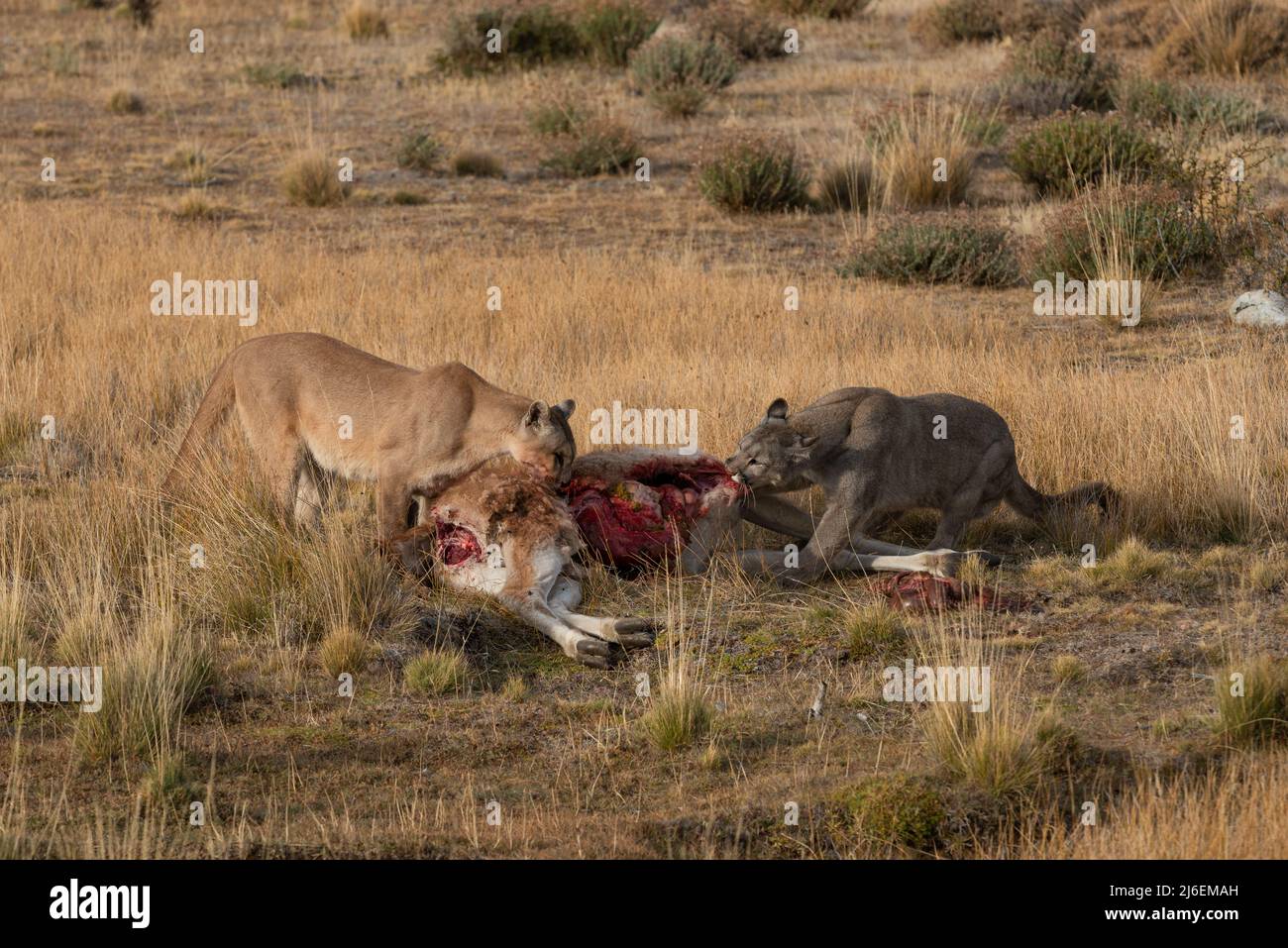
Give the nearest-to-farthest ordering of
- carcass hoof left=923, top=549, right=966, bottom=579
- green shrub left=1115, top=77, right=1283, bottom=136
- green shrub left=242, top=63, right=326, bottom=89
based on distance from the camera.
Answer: carcass hoof left=923, top=549, right=966, bottom=579
green shrub left=1115, top=77, right=1283, bottom=136
green shrub left=242, top=63, right=326, bottom=89

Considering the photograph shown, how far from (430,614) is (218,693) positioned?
1.23 metres

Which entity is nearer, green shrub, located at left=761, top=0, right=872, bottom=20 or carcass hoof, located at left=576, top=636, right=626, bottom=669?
carcass hoof, located at left=576, top=636, right=626, bottom=669

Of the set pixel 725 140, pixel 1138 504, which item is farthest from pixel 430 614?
pixel 725 140

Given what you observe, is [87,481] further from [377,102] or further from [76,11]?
[76,11]

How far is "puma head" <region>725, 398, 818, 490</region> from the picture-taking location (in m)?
8.44

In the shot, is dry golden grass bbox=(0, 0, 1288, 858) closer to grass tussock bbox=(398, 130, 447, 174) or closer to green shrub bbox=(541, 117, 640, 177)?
grass tussock bbox=(398, 130, 447, 174)

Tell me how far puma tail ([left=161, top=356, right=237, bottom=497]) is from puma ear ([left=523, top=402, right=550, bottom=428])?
192 cm

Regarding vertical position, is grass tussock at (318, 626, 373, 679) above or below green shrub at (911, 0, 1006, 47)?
below

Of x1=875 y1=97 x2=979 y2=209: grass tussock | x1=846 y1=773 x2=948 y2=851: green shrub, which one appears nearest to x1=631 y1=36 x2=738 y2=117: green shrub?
x1=875 y1=97 x2=979 y2=209: grass tussock

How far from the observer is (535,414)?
838 centimetres

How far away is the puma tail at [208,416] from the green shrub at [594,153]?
39.9 feet

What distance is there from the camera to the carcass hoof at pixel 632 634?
25.7 feet

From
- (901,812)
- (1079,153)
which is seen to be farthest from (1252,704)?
(1079,153)

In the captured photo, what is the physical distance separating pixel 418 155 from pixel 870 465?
532 inches
